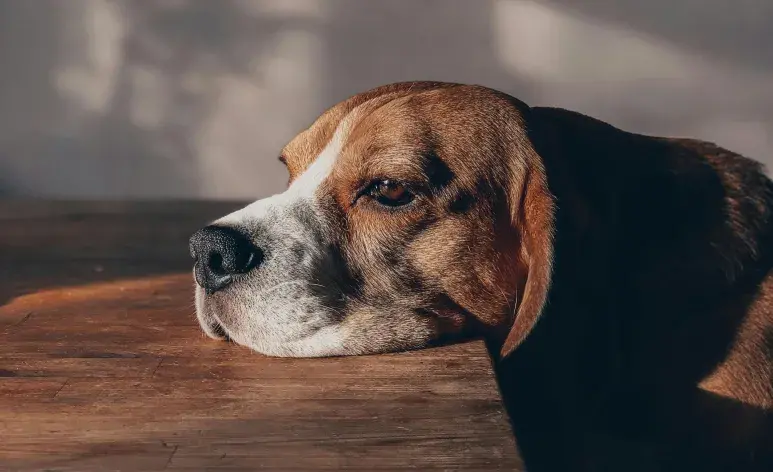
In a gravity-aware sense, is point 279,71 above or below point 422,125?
below

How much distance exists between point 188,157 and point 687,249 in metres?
3.86

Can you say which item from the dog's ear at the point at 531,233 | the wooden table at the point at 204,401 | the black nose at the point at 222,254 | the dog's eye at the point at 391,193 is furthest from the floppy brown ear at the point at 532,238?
the black nose at the point at 222,254

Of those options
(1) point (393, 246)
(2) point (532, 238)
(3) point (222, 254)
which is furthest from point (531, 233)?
(3) point (222, 254)

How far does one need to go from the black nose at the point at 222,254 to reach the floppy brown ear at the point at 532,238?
59cm

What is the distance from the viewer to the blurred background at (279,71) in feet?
18.5

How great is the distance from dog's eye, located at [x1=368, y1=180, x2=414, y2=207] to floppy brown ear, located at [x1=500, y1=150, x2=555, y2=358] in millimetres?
242

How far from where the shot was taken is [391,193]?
246cm

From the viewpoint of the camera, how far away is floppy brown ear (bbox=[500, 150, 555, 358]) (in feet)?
7.50

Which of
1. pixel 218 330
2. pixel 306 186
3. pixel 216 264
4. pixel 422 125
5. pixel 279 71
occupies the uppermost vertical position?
pixel 422 125

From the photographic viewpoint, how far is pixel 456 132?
8.12 feet

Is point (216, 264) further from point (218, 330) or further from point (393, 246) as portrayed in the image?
point (393, 246)

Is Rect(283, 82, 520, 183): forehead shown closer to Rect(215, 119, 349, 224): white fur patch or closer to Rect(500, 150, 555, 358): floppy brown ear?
Rect(215, 119, 349, 224): white fur patch

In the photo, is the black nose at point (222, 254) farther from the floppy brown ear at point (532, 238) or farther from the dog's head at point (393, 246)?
the floppy brown ear at point (532, 238)

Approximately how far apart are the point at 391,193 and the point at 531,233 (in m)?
0.33
